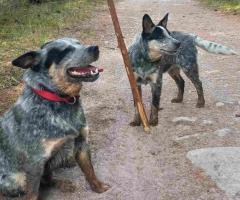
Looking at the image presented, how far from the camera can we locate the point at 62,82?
A: 4.76 metres

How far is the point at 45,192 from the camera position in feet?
17.3

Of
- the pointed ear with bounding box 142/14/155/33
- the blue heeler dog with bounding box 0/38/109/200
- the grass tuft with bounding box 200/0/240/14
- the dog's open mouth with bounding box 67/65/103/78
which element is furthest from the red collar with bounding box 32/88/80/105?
the grass tuft with bounding box 200/0/240/14

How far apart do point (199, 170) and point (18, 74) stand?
15.1ft

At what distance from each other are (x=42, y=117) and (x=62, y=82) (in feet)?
1.23

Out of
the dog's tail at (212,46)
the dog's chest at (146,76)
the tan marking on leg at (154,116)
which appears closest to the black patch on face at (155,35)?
the dog's chest at (146,76)

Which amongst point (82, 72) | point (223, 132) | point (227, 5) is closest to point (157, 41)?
point (223, 132)

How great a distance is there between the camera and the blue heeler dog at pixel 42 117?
4695 mm

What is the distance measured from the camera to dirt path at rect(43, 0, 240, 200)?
205 inches

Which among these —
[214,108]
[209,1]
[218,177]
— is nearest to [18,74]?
[214,108]

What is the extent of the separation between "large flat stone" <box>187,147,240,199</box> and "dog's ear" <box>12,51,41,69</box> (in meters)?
2.19

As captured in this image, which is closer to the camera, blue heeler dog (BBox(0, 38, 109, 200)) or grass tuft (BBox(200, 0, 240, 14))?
blue heeler dog (BBox(0, 38, 109, 200))

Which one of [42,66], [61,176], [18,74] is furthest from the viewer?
[18,74]

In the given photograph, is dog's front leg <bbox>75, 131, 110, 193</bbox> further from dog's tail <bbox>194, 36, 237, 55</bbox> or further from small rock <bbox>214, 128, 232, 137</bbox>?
dog's tail <bbox>194, 36, 237, 55</bbox>

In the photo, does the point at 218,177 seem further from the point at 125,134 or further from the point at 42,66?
the point at 42,66
